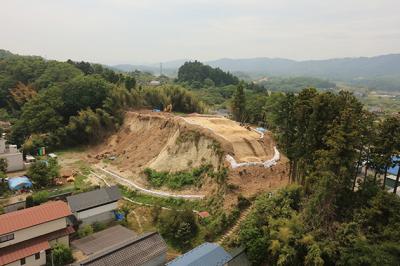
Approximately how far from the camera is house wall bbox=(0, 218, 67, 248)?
1888 centimetres

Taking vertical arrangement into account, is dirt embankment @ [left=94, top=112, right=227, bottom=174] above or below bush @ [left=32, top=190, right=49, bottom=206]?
above

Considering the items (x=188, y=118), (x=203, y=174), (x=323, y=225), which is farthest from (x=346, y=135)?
(x=188, y=118)

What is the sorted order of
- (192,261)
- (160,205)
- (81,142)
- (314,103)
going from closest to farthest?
(192,261) → (314,103) → (160,205) → (81,142)

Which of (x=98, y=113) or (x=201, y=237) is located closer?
(x=201, y=237)

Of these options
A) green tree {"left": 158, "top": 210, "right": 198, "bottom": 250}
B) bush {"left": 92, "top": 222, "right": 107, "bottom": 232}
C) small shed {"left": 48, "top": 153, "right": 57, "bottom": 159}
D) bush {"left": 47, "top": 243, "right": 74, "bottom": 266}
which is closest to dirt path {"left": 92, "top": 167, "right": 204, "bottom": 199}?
green tree {"left": 158, "top": 210, "right": 198, "bottom": 250}

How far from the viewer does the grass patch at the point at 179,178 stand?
27.8 m

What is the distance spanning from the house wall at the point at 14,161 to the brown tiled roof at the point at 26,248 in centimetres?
1706

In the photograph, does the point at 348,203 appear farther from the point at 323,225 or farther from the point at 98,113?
the point at 98,113

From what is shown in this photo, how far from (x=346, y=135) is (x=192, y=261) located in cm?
1029

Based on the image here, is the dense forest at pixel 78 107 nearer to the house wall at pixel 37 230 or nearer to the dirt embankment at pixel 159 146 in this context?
the dirt embankment at pixel 159 146

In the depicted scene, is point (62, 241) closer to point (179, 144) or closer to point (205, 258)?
point (205, 258)

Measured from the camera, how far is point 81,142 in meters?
43.2

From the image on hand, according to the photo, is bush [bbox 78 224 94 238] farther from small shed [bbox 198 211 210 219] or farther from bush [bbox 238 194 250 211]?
bush [bbox 238 194 250 211]

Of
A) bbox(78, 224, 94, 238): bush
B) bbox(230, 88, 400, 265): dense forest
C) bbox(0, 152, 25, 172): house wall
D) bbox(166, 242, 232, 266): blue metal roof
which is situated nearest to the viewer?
bbox(230, 88, 400, 265): dense forest
